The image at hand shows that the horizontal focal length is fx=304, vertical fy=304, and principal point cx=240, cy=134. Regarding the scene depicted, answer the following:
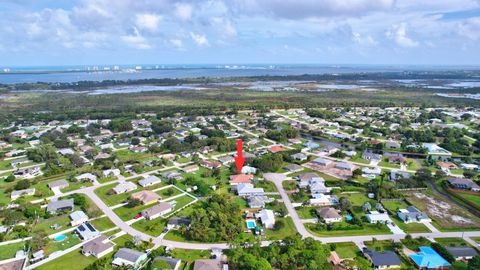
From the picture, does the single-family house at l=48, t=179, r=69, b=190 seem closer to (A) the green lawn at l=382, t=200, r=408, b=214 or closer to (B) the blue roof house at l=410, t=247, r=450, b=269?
(A) the green lawn at l=382, t=200, r=408, b=214

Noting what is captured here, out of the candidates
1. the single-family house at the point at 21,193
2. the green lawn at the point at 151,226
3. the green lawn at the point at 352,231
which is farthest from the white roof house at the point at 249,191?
the single-family house at the point at 21,193

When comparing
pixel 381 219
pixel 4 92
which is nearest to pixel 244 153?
pixel 381 219

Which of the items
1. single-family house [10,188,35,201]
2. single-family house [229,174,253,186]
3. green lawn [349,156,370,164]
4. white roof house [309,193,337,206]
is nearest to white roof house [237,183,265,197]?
single-family house [229,174,253,186]

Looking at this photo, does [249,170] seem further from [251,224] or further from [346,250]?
[346,250]

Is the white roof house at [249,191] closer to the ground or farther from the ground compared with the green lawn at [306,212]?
farther from the ground

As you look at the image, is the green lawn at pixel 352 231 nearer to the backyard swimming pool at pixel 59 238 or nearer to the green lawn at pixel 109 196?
the green lawn at pixel 109 196

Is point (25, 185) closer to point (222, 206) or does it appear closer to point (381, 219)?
point (222, 206)

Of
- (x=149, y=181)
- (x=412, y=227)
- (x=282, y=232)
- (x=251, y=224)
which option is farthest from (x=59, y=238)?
(x=412, y=227)
